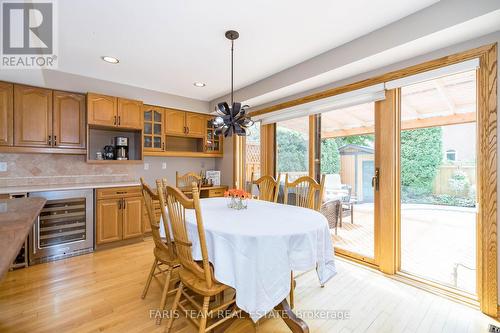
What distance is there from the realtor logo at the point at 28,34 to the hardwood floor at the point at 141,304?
2339 mm

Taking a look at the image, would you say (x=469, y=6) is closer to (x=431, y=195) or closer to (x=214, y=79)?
(x=431, y=195)

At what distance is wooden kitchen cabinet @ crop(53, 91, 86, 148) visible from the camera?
3.11 metres

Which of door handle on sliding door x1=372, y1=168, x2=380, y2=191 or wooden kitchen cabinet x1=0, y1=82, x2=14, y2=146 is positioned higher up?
wooden kitchen cabinet x1=0, y1=82, x2=14, y2=146

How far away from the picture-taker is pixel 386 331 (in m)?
1.68

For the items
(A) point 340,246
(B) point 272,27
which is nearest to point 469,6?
(B) point 272,27

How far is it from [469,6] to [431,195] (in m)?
1.64

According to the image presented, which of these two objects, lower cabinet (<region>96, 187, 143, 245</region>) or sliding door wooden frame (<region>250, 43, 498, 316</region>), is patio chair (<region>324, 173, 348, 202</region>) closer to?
sliding door wooden frame (<region>250, 43, 498, 316</region>)

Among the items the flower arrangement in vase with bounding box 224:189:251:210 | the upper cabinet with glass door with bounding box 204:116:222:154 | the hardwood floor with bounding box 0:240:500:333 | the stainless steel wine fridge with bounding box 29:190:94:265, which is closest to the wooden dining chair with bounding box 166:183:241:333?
the hardwood floor with bounding box 0:240:500:333

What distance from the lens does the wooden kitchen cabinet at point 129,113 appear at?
349cm

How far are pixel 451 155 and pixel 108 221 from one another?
411 cm

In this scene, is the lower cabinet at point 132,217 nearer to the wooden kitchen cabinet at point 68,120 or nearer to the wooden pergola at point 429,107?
the wooden kitchen cabinet at point 68,120

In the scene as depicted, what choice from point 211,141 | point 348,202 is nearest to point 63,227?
point 211,141

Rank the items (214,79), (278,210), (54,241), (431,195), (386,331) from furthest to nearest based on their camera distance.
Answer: (214,79) → (54,241) → (431,195) → (278,210) → (386,331)

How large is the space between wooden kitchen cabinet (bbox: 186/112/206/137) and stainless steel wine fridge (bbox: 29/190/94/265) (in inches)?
74.7
